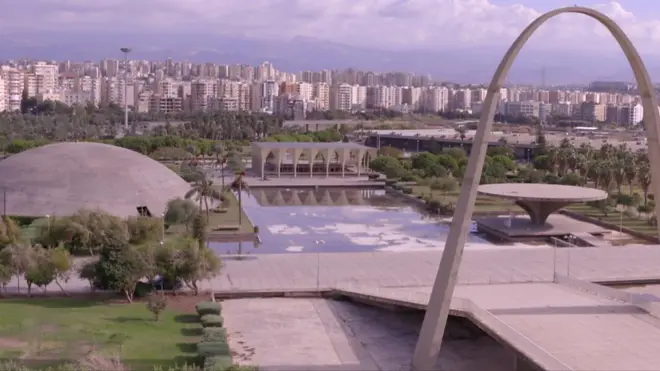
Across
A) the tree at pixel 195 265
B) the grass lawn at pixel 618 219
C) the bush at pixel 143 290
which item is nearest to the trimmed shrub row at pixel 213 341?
the tree at pixel 195 265

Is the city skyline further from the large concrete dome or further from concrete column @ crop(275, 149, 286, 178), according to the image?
the large concrete dome

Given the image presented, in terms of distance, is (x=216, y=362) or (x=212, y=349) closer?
(x=216, y=362)

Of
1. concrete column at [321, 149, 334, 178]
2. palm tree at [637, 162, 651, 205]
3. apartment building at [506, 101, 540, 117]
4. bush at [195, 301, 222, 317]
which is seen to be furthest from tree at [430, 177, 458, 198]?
apartment building at [506, 101, 540, 117]

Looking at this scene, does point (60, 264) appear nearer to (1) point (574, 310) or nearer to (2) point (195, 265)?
(2) point (195, 265)

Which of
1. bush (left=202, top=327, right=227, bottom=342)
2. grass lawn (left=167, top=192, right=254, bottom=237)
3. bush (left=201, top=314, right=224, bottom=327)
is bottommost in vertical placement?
grass lawn (left=167, top=192, right=254, bottom=237)

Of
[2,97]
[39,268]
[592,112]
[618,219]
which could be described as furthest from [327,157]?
[592,112]

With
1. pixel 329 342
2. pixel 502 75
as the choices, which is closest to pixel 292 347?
pixel 329 342
